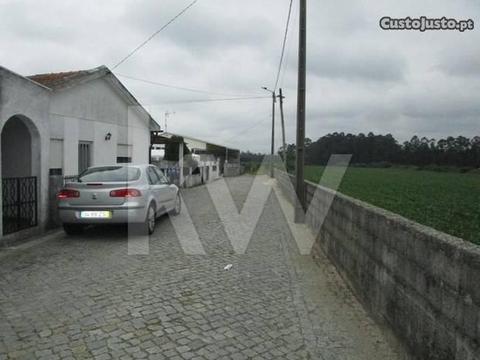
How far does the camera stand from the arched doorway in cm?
802

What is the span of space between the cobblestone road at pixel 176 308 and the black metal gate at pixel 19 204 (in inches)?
43.2

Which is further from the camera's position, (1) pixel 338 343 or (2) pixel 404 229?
(1) pixel 338 343

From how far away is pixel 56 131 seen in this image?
10766mm

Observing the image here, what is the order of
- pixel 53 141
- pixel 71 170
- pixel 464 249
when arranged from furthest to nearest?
pixel 71 170 < pixel 53 141 < pixel 464 249

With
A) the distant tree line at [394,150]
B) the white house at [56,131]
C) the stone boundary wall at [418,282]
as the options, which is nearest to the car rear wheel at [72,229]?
the white house at [56,131]

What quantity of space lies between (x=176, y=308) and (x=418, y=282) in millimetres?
2550

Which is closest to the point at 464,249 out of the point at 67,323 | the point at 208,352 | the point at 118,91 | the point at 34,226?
the point at 208,352

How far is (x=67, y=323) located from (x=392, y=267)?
3.19 m

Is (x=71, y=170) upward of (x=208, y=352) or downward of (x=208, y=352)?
upward

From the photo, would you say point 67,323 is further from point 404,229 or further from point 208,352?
point 404,229

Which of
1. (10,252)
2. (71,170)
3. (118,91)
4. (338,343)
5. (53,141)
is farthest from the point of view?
(118,91)

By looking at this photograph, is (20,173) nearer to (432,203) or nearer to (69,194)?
(69,194)

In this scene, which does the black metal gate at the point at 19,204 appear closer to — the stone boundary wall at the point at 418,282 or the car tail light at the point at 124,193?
the car tail light at the point at 124,193

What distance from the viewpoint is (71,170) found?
11.6 meters
